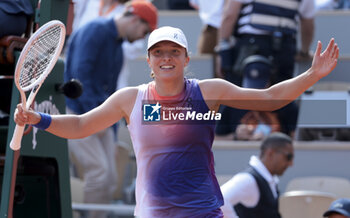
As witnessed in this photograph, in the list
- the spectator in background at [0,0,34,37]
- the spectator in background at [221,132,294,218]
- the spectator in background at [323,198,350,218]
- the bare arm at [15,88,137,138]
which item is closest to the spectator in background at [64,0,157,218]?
the spectator in background at [221,132,294,218]

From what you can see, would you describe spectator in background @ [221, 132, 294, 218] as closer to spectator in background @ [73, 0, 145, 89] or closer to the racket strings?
the racket strings

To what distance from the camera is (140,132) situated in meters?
3.49

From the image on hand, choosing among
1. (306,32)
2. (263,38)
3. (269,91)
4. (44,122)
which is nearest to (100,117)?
(44,122)

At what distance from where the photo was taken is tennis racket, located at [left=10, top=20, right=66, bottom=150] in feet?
11.7

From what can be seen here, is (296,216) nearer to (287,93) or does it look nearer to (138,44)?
(287,93)

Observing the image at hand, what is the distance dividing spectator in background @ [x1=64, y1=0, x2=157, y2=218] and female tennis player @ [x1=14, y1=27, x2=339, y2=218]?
8.59 feet

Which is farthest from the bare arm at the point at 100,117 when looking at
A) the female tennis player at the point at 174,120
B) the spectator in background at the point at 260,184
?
the spectator in background at the point at 260,184

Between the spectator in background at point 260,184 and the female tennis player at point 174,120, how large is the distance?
5.01ft

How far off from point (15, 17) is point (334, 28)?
2.00 metres

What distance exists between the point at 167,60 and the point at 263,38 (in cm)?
288

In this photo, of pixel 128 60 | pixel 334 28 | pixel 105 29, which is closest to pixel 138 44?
pixel 128 60

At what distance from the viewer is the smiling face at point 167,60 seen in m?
3.46

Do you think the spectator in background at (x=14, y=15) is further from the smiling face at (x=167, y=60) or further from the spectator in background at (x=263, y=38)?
the spectator in background at (x=263, y=38)

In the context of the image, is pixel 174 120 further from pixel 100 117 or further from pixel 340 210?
pixel 340 210
